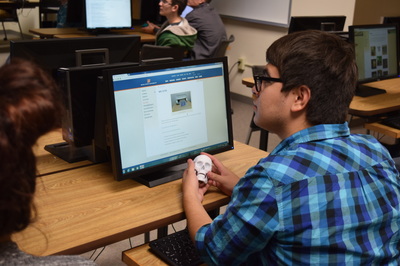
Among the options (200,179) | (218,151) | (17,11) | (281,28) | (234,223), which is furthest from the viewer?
(17,11)

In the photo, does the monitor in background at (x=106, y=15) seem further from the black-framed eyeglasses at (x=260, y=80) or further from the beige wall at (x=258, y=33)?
the black-framed eyeglasses at (x=260, y=80)

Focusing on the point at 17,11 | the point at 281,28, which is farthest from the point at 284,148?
the point at 17,11

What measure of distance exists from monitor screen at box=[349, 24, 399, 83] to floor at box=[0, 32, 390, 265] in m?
1.33

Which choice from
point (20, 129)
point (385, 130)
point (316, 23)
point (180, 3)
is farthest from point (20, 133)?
point (180, 3)

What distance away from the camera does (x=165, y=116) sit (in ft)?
5.74

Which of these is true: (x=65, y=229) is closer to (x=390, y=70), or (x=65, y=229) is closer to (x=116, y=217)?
(x=116, y=217)

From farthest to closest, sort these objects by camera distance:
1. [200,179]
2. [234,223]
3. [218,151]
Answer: [218,151], [200,179], [234,223]

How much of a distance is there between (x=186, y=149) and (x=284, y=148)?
54 centimetres

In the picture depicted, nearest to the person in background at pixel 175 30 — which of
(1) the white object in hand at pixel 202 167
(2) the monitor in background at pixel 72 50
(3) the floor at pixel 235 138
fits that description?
(3) the floor at pixel 235 138

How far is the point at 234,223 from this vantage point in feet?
4.14

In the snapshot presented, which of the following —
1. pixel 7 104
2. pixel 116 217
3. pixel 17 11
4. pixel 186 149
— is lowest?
pixel 116 217

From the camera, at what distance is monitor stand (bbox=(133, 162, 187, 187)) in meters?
1.77

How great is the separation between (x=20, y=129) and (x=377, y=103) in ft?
9.31

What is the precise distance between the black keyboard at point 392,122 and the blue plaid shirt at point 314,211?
202 cm
